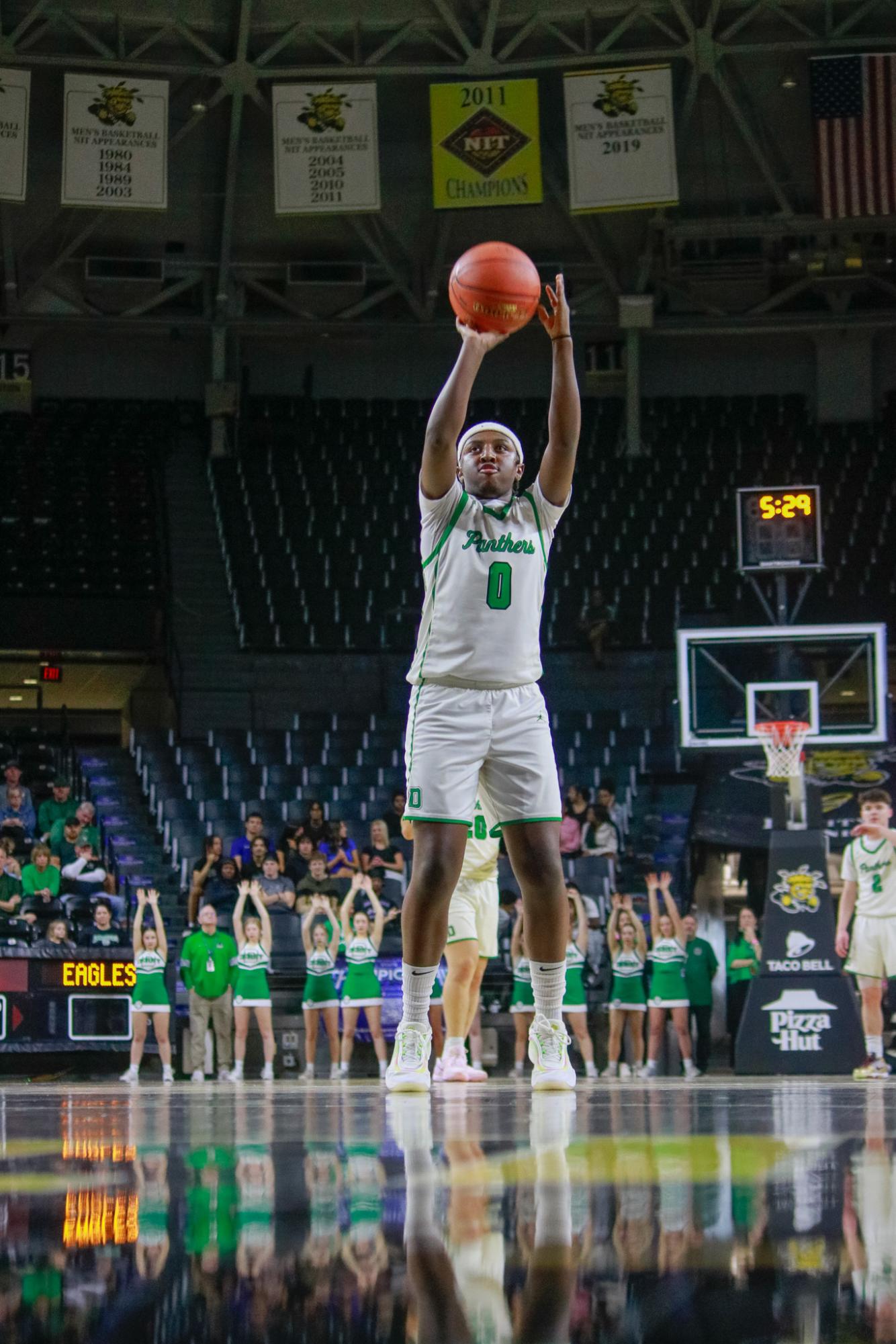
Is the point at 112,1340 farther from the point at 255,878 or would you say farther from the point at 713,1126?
the point at 255,878

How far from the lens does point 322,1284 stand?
1.91 meters

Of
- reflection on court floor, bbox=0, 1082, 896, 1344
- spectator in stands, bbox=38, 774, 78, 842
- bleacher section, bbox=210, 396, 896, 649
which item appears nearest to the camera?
reflection on court floor, bbox=0, 1082, 896, 1344

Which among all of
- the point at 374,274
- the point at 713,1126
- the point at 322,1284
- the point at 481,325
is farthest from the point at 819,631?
the point at 374,274

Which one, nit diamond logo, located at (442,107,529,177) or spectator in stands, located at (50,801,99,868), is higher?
nit diamond logo, located at (442,107,529,177)

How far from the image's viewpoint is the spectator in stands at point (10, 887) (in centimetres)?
1658

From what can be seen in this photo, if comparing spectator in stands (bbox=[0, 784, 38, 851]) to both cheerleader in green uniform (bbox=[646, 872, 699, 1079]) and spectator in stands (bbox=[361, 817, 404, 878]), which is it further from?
cheerleader in green uniform (bbox=[646, 872, 699, 1079])

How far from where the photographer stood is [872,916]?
12750 millimetres

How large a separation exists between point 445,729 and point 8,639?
2020 cm

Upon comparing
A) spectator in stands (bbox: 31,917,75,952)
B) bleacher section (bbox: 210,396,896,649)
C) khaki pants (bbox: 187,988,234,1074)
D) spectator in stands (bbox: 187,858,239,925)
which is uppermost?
bleacher section (bbox: 210,396,896,649)

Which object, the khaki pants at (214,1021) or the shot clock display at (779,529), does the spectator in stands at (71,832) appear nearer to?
the khaki pants at (214,1021)

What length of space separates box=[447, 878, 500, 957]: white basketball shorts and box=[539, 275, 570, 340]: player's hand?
3204 mm

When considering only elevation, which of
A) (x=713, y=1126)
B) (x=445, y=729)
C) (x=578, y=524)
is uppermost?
(x=578, y=524)

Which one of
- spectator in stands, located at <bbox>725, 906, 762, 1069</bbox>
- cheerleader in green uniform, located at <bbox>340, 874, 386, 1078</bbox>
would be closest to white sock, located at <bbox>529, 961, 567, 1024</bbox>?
cheerleader in green uniform, located at <bbox>340, 874, 386, 1078</bbox>

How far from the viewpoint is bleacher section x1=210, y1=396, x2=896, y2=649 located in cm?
2481
